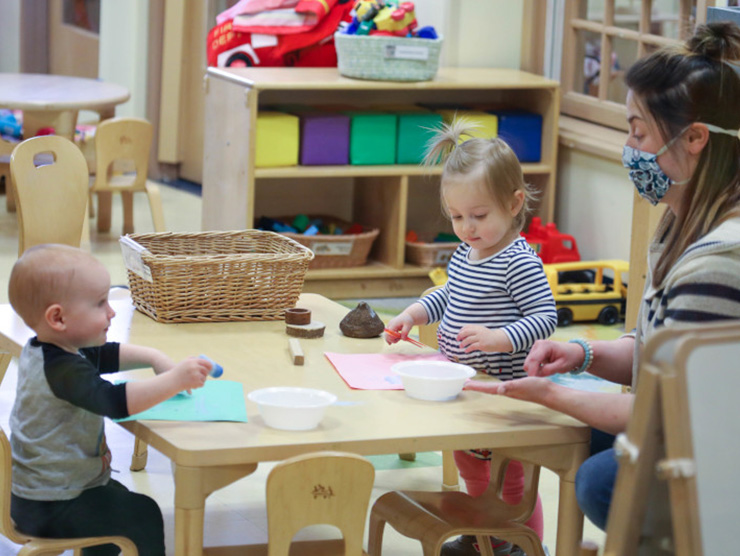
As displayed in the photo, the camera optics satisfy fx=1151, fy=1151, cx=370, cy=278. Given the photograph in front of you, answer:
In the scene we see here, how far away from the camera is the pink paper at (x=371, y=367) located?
6.54ft

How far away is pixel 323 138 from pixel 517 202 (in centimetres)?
238

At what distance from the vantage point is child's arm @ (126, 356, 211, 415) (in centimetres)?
175

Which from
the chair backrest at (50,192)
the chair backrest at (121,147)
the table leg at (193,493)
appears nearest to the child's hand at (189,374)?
the table leg at (193,493)

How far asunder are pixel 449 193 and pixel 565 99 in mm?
3075

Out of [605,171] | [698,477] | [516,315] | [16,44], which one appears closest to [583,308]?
[605,171]

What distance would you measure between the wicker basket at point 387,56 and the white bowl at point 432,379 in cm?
264

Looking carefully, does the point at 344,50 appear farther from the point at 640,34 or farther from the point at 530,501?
the point at 530,501

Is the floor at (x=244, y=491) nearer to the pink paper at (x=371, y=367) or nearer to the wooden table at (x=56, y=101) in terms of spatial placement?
the pink paper at (x=371, y=367)

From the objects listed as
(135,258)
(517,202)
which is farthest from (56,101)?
(517,202)

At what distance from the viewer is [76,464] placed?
6.04ft

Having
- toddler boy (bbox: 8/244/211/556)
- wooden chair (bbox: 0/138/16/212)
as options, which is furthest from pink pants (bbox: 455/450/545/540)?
wooden chair (bbox: 0/138/16/212)

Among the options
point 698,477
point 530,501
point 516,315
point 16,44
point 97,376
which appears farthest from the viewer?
point 16,44

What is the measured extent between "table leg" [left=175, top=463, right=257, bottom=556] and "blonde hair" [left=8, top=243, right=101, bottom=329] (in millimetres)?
365

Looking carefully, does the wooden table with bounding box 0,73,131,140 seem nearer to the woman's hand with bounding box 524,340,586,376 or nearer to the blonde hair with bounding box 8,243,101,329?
the blonde hair with bounding box 8,243,101,329
